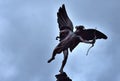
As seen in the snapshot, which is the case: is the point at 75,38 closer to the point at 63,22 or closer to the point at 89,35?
the point at 89,35

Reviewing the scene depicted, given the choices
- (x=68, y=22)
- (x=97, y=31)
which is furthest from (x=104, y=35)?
(x=68, y=22)

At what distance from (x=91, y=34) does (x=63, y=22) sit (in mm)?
1446

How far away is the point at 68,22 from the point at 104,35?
157cm

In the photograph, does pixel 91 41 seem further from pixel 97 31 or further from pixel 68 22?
pixel 68 22

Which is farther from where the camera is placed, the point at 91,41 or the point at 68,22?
the point at 68,22

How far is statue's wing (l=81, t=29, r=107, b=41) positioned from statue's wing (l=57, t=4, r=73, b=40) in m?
0.72

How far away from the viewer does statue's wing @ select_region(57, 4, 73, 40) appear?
19484 millimetres

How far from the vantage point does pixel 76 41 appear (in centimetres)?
1903

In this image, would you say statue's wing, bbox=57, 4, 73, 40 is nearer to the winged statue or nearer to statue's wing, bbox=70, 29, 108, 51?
the winged statue

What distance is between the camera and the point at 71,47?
1911 cm

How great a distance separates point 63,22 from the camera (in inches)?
790

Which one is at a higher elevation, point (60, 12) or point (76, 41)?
point (60, 12)

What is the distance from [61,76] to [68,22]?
7.66 ft

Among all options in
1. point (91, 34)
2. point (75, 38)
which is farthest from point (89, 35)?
point (75, 38)
